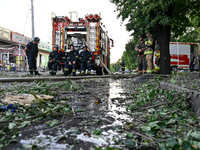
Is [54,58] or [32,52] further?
[54,58]

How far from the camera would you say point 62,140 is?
1545mm

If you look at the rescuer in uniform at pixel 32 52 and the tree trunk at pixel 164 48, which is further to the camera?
the rescuer in uniform at pixel 32 52

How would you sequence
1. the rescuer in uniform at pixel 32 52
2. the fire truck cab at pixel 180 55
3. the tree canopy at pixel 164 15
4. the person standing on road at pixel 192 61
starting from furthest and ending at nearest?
1. the fire truck cab at pixel 180 55
2. the person standing on road at pixel 192 61
3. the rescuer in uniform at pixel 32 52
4. the tree canopy at pixel 164 15

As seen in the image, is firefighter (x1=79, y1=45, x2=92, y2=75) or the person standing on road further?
the person standing on road

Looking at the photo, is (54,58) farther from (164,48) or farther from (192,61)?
(192,61)

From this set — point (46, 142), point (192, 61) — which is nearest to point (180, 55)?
point (192, 61)

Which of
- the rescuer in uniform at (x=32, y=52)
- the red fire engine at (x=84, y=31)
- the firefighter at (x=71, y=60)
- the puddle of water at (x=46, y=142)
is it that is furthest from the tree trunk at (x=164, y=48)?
the puddle of water at (x=46, y=142)

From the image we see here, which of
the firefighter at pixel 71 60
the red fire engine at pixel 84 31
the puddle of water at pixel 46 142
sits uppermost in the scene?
the red fire engine at pixel 84 31

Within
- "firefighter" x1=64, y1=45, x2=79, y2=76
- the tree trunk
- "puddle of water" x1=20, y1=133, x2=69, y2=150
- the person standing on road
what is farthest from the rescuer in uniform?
the person standing on road

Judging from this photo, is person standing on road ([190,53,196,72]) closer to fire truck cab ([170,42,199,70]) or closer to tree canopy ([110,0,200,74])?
fire truck cab ([170,42,199,70])

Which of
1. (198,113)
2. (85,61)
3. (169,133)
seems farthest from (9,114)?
(85,61)

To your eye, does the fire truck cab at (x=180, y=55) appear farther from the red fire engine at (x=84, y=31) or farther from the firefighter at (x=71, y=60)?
the firefighter at (x=71, y=60)

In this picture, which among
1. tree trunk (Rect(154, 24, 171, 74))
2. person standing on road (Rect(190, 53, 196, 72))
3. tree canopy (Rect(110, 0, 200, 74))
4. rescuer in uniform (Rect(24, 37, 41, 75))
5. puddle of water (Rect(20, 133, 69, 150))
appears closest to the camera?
puddle of water (Rect(20, 133, 69, 150))

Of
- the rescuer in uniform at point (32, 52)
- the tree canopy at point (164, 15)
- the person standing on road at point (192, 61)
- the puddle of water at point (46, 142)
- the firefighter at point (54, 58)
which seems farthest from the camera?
the person standing on road at point (192, 61)
